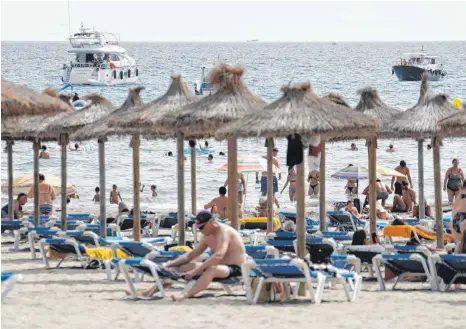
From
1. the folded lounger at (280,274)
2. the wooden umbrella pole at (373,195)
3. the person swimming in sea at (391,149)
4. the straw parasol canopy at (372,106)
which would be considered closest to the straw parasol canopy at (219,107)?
the wooden umbrella pole at (373,195)

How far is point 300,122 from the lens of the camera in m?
11.9

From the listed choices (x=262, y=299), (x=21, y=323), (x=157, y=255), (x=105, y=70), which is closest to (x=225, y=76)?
(x=157, y=255)

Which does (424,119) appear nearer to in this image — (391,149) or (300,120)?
(300,120)

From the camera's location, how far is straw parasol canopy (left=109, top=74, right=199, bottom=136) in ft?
46.1

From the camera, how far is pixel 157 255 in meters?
11.7

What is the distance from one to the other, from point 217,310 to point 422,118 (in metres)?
6.70

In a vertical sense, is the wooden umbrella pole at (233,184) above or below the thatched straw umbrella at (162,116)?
below

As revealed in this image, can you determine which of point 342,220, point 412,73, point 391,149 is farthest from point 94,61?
point 342,220

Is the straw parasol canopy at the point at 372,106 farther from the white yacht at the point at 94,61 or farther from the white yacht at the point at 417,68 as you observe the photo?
the white yacht at the point at 417,68

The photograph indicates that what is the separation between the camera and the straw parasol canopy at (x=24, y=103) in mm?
10062

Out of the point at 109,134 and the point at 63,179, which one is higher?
the point at 109,134

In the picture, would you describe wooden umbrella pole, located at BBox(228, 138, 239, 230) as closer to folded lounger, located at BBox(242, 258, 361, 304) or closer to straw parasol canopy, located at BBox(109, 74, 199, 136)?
straw parasol canopy, located at BBox(109, 74, 199, 136)

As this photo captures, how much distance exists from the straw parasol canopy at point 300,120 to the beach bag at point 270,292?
1683 millimetres

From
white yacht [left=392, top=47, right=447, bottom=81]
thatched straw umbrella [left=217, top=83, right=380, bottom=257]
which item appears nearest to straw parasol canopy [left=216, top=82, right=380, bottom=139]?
thatched straw umbrella [left=217, top=83, right=380, bottom=257]
